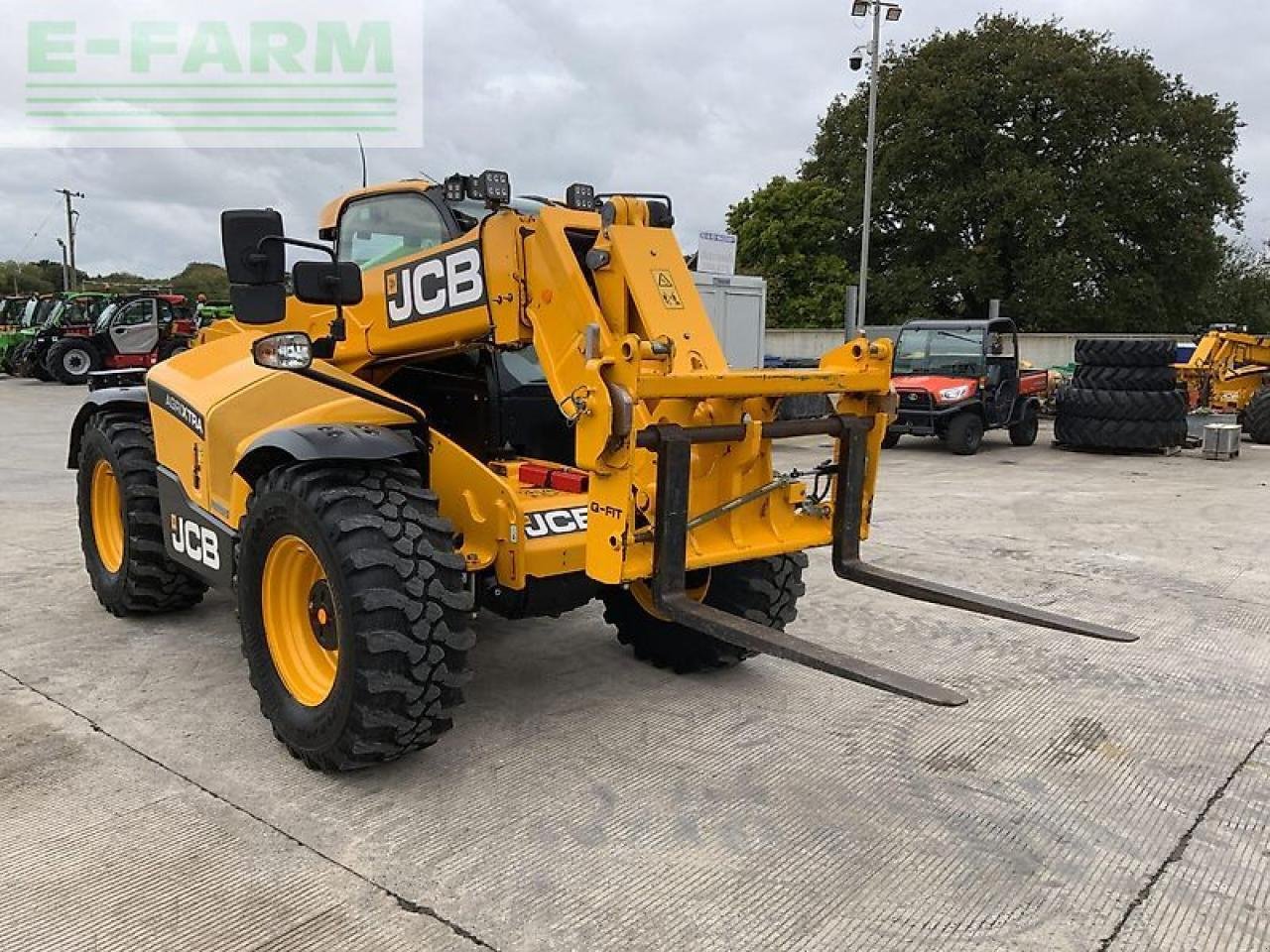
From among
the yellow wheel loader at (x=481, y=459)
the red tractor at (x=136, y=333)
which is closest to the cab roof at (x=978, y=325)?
the yellow wheel loader at (x=481, y=459)

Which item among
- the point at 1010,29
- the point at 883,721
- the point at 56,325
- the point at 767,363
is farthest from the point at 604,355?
the point at 1010,29

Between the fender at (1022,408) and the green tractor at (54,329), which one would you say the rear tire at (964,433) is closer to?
the fender at (1022,408)

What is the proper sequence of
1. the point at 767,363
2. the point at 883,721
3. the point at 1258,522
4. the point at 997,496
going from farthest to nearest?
1. the point at 767,363
2. the point at 997,496
3. the point at 1258,522
4. the point at 883,721

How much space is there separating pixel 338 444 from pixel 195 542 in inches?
58.3

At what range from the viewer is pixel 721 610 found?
419 centimetres

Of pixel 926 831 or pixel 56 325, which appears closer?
pixel 926 831

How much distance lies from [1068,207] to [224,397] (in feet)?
108

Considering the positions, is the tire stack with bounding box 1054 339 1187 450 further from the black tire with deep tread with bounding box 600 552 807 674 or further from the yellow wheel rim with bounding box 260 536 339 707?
the yellow wheel rim with bounding box 260 536 339 707

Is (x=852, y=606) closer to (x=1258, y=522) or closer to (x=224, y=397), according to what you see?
(x=224, y=397)

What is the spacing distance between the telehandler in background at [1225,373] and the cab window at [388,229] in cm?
1541

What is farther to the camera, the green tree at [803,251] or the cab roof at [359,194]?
the green tree at [803,251]

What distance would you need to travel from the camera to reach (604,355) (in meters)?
3.25

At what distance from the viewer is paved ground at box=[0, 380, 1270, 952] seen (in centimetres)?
272

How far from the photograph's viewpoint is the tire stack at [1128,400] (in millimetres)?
13836
